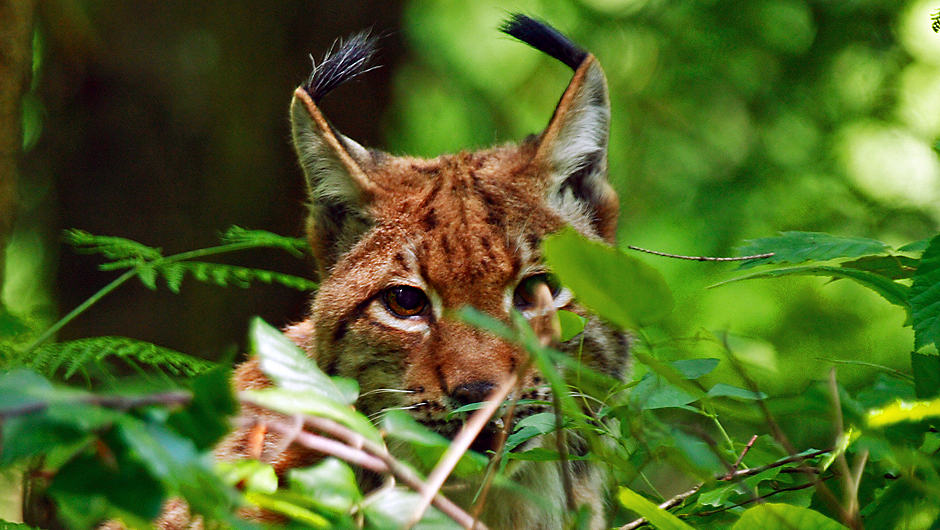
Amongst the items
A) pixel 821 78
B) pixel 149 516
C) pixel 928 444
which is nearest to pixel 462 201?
pixel 928 444

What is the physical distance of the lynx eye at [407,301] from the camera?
3805 millimetres

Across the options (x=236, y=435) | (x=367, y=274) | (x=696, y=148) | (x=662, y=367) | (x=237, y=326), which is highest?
(x=662, y=367)

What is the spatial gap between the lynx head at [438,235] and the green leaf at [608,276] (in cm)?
190

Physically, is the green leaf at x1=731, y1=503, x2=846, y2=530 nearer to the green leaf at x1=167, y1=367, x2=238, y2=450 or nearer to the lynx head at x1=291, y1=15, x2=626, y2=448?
the green leaf at x1=167, y1=367, x2=238, y2=450

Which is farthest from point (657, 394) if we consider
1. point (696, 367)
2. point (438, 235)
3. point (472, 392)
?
point (438, 235)

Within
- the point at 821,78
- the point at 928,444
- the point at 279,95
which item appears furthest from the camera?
the point at 279,95

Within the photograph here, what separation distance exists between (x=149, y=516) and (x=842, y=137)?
7339mm

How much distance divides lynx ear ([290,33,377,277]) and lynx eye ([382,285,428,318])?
408 mm

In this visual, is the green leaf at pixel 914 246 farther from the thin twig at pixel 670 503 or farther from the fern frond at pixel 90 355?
the fern frond at pixel 90 355

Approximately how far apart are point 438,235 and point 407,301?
0.98ft

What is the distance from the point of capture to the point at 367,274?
12.9 ft

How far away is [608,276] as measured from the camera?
1.33m

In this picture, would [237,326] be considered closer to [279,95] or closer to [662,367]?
[279,95]

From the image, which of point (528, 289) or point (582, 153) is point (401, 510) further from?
point (582, 153)
